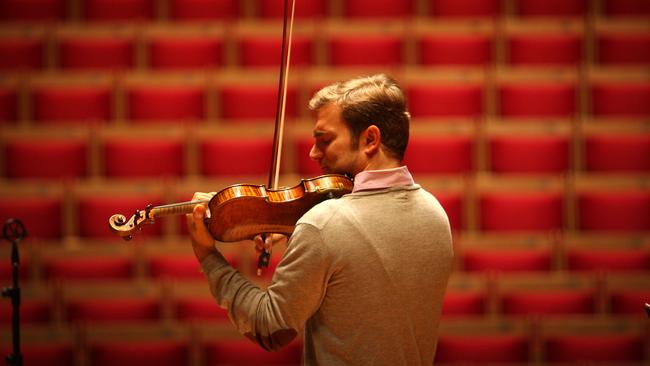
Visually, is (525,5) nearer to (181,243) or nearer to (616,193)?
(616,193)

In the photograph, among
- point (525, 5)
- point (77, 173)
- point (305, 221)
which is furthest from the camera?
point (525, 5)

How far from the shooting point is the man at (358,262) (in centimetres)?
42

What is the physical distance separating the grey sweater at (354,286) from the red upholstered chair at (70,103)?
96 centimetres

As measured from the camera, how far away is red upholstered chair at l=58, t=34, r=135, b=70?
4.64 ft

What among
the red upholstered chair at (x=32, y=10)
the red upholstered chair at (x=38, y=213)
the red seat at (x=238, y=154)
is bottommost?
the red upholstered chair at (x=38, y=213)

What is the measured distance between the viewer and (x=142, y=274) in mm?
1156

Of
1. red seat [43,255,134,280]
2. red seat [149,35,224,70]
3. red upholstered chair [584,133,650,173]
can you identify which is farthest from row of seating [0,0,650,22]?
red seat [43,255,134,280]

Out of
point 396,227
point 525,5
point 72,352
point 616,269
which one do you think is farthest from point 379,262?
point 525,5

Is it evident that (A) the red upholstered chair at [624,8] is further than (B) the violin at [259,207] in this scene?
Yes

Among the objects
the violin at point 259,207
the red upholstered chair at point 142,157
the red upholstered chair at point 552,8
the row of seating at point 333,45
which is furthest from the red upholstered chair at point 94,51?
the violin at point 259,207

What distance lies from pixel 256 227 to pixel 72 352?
0.65 meters

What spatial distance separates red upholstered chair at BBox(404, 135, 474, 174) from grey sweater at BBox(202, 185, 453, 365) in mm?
818

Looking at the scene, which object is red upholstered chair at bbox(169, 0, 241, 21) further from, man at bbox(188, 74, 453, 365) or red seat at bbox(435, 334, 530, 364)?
man at bbox(188, 74, 453, 365)

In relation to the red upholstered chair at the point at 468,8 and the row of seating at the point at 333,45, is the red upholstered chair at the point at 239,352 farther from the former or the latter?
the red upholstered chair at the point at 468,8
